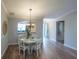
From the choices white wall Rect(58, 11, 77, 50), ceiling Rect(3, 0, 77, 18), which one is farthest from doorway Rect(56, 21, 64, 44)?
ceiling Rect(3, 0, 77, 18)

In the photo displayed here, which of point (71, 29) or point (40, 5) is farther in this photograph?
point (71, 29)

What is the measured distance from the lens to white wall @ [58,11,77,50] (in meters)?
6.65

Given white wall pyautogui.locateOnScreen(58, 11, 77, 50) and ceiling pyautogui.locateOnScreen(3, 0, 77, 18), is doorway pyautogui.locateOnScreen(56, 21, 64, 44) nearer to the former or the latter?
white wall pyautogui.locateOnScreen(58, 11, 77, 50)

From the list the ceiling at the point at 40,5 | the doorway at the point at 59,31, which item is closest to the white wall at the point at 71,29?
the ceiling at the point at 40,5

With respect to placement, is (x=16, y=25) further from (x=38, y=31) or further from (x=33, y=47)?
(x=33, y=47)

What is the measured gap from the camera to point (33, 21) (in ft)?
31.2

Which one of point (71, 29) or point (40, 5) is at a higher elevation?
point (40, 5)

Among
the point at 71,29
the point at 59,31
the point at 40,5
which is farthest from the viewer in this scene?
the point at 59,31

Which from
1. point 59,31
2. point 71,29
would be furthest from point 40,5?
point 59,31

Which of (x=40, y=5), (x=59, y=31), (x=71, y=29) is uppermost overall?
(x=40, y=5)

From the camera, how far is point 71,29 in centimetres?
726

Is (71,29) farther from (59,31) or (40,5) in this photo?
(40,5)

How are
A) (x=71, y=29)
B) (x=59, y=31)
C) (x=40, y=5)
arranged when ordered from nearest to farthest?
(x=40, y=5)
(x=71, y=29)
(x=59, y=31)

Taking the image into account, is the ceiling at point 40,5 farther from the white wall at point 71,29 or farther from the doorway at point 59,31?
the doorway at point 59,31
